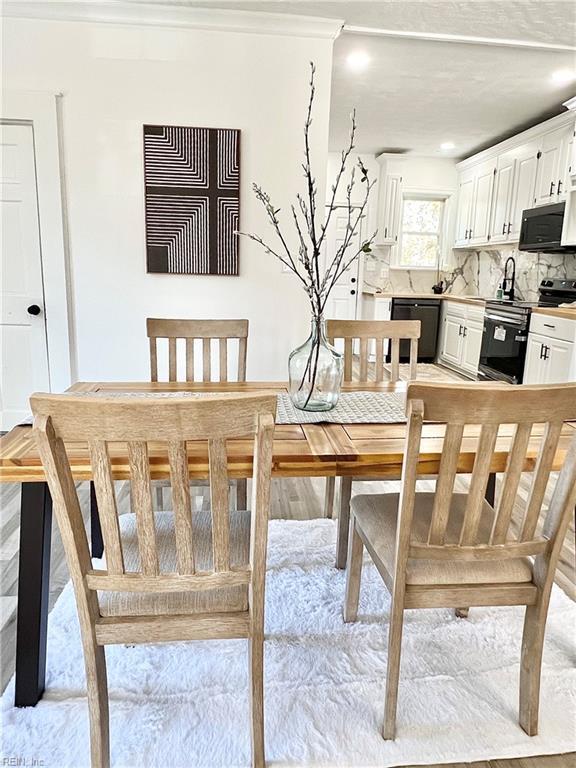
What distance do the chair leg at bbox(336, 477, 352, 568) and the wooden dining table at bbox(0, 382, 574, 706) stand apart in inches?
23.4

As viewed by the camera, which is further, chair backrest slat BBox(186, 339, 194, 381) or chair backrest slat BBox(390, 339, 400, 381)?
chair backrest slat BBox(390, 339, 400, 381)

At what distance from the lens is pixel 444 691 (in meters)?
1.48

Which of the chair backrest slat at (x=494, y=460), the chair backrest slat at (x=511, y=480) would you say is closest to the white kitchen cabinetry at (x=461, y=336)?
the chair backrest slat at (x=494, y=460)

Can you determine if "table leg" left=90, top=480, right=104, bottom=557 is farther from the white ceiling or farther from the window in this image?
the window

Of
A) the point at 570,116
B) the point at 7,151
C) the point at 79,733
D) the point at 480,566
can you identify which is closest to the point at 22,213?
the point at 7,151

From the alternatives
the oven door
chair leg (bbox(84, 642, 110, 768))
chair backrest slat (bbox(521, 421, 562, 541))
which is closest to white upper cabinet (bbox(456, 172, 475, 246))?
the oven door

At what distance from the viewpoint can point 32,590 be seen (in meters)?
1.34

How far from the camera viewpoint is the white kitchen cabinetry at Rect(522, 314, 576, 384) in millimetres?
3631

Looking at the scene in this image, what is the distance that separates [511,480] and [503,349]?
3.72m

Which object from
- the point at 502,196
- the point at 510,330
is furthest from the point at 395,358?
the point at 502,196

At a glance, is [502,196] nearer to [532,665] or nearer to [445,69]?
[445,69]

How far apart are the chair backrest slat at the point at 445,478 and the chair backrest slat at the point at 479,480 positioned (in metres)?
0.05

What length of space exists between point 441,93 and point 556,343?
2198mm

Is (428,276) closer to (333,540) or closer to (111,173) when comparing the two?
(111,173)
